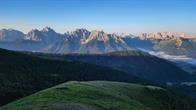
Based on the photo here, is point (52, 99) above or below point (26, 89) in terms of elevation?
above

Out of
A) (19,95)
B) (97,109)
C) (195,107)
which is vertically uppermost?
(97,109)

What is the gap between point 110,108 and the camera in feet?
255

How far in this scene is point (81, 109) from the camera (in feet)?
226

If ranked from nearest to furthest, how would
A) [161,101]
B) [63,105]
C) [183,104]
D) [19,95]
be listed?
[63,105] → [161,101] → [19,95] → [183,104]

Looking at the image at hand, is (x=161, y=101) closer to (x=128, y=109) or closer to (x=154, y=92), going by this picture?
(x=154, y=92)

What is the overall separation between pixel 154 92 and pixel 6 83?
7717cm

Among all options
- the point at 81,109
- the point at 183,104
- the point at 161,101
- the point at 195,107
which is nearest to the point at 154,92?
the point at 161,101

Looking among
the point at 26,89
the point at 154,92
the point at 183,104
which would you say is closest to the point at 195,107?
the point at 183,104

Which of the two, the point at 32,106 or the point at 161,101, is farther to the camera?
the point at 161,101

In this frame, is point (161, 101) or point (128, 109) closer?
point (128, 109)

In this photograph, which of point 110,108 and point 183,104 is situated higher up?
point 110,108

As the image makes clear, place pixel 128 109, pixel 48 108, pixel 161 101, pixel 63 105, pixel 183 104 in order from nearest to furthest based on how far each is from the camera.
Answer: pixel 48 108 < pixel 63 105 < pixel 128 109 < pixel 161 101 < pixel 183 104

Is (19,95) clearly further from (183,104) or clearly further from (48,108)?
(48,108)

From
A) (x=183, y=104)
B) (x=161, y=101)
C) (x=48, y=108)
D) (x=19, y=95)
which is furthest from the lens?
(x=183, y=104)
